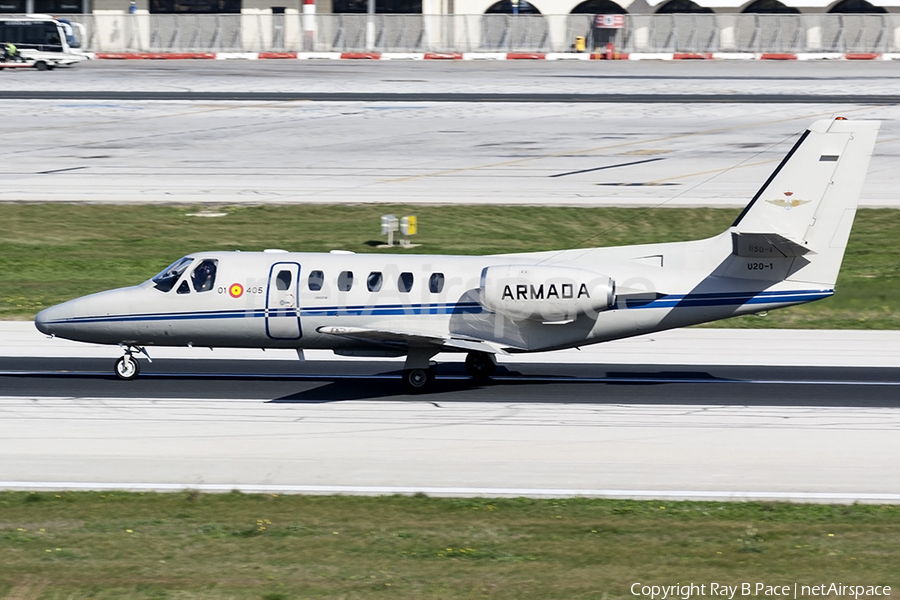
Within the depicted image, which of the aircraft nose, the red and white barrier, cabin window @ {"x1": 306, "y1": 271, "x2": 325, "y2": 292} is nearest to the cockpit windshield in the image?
the aircraft nose

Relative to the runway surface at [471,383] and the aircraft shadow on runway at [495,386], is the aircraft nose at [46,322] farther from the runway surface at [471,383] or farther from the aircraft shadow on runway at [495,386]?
the aircraft shadow on runway at [495,386]

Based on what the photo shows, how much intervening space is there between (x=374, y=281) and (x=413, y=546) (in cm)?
969

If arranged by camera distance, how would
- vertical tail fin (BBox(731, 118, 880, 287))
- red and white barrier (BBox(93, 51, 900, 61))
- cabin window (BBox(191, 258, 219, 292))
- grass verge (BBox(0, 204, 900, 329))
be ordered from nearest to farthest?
vertical tail fin (BBox(731, 118, 880, 287)), cabin window (BBox(191, 258, 219, 292)), grass verge (BBox(0, 204, 900, 329)), red and white barrier (BBox(93, 51, 900, 61))

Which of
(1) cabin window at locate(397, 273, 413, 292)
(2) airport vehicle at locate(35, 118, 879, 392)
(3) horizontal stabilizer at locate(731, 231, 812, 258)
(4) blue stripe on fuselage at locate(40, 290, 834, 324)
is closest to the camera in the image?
(3) horizontal stabilizer at locate(731, 231, 812, 258)

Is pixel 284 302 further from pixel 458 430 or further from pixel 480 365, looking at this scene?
pixel 458 430

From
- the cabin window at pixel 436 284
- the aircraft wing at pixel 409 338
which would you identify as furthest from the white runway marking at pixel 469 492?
the cabin window at pixel 436 284

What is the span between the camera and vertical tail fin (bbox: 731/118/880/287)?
22.2 m

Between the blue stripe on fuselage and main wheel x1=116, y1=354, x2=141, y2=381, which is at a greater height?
the blue stripe on fuselage

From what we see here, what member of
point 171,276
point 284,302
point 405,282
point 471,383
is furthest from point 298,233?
point 405,282

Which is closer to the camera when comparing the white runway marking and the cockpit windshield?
the white runway marking

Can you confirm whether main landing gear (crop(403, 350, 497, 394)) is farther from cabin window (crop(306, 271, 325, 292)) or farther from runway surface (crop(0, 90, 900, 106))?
runway surface (crop(0, 90, 900, 106))

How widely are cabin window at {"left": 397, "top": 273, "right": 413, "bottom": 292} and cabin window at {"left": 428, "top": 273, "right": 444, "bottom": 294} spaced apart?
0.40 meters

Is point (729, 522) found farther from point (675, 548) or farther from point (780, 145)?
point (780, 145)

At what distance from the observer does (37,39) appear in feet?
268
